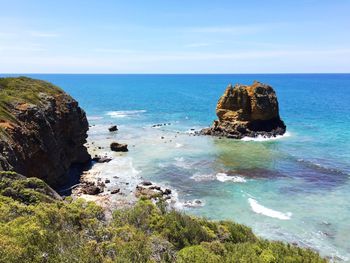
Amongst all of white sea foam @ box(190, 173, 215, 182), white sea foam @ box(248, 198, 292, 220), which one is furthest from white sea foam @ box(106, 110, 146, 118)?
white sea foam @ box(248, 198, 292, 220)

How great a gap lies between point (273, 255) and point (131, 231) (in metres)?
10.4

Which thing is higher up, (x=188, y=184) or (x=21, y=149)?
(x=21, y=149)

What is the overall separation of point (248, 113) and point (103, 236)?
83.9m

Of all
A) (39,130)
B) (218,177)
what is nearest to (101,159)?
(39,130)

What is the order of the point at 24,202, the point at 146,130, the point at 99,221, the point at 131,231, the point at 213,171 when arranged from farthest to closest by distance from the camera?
the point at 146,130 < the point at 213,171 < the point at 24,202 < the point at 99,221 < the point at 131,231

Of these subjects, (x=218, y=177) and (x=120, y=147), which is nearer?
(x=218, y=177)

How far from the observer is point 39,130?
56.8m

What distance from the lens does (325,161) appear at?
7312cm

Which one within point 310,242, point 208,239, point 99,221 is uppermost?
point 99,221

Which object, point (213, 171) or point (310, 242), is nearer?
point (310, 242)

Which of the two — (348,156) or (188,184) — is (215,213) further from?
(348,156)

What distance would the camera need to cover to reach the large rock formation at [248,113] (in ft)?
329

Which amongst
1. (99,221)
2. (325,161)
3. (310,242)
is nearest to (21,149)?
(99,221)

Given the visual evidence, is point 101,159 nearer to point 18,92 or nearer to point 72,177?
point 72,177
